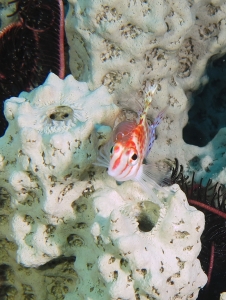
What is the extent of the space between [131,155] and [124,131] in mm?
162

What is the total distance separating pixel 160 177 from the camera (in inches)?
85.4

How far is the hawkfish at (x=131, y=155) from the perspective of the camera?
179cm

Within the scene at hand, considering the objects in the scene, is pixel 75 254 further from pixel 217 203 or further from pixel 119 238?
pixel 217 203

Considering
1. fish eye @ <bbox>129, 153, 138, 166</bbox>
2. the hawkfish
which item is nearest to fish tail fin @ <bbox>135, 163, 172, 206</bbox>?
the hawkfish

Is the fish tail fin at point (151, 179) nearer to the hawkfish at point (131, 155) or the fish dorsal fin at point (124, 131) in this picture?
the hawkfish at point (131, 155)

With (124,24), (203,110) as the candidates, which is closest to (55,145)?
(124,24)

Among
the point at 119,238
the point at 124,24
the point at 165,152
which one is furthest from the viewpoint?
the point at 165,152

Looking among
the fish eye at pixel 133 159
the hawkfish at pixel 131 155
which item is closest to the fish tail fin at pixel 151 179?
the hawkfish at pixel 131 155

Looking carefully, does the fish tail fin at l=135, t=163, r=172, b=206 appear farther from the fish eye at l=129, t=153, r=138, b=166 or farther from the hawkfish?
the fish eye at l=129, t=153, r=138, b=166

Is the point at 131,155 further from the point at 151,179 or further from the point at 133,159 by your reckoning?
the point at 151,179

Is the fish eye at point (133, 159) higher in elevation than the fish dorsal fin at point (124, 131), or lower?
lower

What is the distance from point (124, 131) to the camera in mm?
1897

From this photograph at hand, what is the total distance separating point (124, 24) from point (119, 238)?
1806 mm

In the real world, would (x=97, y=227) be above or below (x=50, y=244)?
above
